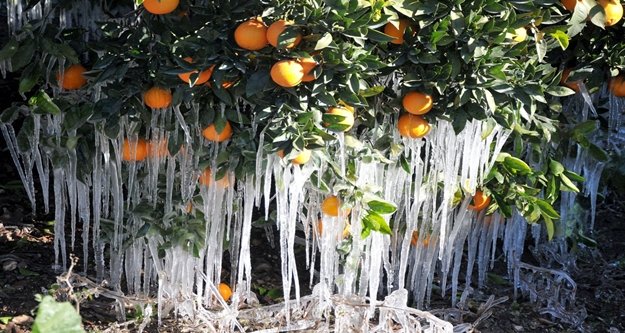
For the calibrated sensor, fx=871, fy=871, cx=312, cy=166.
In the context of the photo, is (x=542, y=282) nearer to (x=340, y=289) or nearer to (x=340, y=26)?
(x=340, y=289)

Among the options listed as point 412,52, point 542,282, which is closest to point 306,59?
point 412,52

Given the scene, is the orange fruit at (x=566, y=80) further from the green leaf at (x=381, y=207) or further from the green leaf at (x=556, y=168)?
the green leaf at (x=381, y=207)

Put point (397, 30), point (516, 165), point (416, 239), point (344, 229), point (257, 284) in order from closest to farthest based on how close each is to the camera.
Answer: point (397, 30), point (344, 229), point (516, 165), point (416, 239), point (257, 284)

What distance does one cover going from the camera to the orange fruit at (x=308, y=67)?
2.45 metres

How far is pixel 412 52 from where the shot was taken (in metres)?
2.65

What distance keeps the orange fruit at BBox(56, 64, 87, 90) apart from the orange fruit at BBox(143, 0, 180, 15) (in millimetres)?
451

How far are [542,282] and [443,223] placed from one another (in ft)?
2.84

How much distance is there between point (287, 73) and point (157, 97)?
0.49m

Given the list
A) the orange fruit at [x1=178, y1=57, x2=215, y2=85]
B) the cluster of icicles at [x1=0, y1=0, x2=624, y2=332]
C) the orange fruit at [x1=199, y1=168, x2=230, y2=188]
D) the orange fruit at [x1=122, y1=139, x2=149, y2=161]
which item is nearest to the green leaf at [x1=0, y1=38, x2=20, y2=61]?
the cluster of icicles at [x1=0, y1=0, x2=624, y2=332]

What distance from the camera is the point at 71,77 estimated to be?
9.27 feet

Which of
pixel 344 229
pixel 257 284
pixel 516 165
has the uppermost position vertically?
pixel 516 165

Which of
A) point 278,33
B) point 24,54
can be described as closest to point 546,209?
point 278,33

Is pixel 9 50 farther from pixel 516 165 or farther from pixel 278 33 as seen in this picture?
pixel 516 165

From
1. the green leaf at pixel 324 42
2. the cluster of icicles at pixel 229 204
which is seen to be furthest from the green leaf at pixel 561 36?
the green leaf at pixel 324 42
